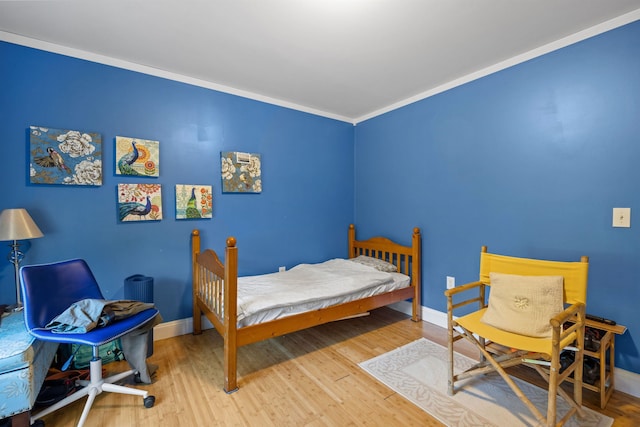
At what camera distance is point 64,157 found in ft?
7.55

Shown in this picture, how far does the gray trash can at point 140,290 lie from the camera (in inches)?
94.1

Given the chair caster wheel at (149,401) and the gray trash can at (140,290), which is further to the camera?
the gray trash can at (140,290)

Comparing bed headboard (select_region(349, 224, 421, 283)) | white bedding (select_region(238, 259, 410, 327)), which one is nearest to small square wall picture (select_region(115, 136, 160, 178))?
white bedding (select_region(238, 259, 410, 327))

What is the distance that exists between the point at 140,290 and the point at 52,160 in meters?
1.24

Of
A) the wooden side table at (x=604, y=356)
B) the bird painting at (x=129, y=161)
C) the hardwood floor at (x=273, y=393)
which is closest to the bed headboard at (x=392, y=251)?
the hardwood floor at (x=273, y=393)

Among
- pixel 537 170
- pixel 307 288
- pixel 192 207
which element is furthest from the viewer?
pixel 192 207

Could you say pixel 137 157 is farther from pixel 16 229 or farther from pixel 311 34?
pixel 311 34

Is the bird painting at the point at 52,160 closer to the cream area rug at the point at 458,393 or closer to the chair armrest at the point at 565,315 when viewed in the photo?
the cream area rug at the point at 458,393

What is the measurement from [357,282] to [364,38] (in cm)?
208

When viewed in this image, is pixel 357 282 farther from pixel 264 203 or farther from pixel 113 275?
pixel 113 275

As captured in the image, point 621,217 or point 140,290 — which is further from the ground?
point 621,217

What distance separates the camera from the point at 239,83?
2988 millimetres

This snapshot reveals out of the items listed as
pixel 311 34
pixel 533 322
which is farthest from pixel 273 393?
pixel 311 34

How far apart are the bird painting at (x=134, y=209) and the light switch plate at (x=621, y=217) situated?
12.2 feet
